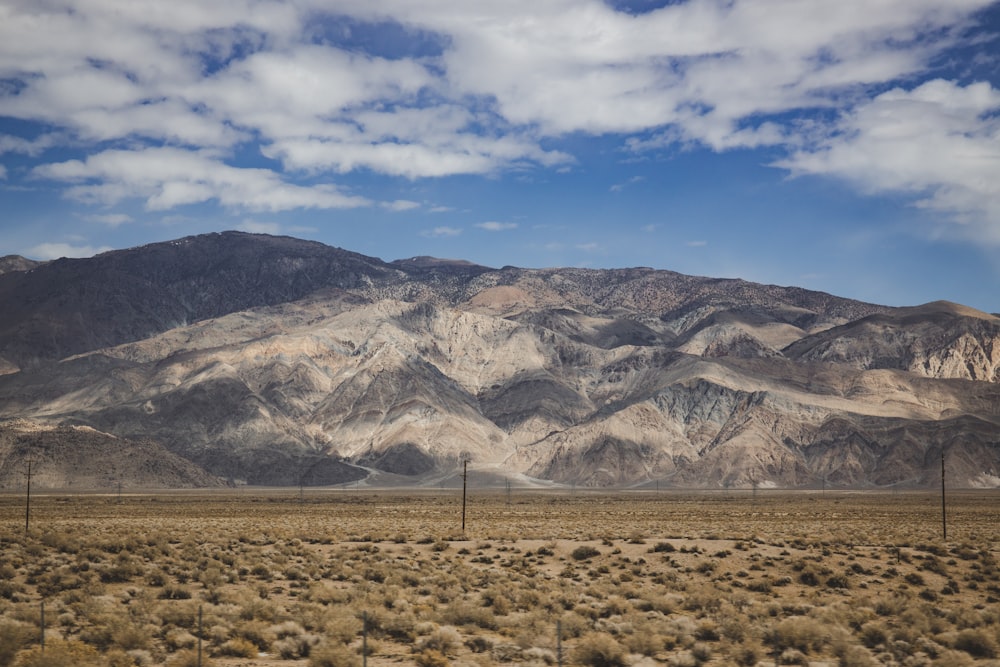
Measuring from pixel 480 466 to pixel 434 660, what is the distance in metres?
165

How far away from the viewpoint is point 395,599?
27594 millimetres

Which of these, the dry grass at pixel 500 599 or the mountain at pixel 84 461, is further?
the mountain at pixel 84 461

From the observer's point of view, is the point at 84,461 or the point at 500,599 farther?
the point at 84,461

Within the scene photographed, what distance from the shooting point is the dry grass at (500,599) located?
21.2m

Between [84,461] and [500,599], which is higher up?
[500,599]

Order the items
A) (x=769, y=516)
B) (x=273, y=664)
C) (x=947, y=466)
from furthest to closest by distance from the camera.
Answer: (x=947, y=466) → (x=769, y=516) → (x=273, y=664)

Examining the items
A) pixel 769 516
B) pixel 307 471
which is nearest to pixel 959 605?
pixel 769 516

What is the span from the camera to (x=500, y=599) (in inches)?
1087

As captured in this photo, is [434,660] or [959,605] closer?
[434,660]

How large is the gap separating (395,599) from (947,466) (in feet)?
514

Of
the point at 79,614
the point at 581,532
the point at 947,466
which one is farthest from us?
the point at 947,466

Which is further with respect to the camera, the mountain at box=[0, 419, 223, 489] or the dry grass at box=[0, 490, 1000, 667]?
the mountain at box=[0, 419, 223, 489]

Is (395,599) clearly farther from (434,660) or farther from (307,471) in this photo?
(307,471)

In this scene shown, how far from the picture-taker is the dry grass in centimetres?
2122
